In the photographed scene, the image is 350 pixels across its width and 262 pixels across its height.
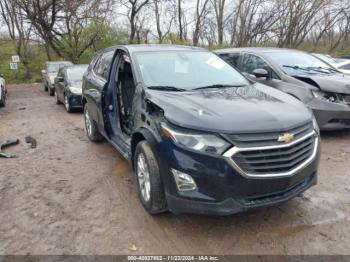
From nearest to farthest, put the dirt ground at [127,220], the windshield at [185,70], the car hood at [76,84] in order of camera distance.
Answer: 1. the dirt ground at [127,220]
2. the windshield at [185,70]
3. the car hood at [76,84]

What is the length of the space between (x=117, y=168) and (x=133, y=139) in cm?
145

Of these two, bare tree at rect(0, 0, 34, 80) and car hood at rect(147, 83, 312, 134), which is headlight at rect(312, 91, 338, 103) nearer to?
car hood at rect(147, 83, 312, 134)

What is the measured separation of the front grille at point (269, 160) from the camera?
110 inches

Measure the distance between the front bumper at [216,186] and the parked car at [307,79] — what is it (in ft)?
8.63

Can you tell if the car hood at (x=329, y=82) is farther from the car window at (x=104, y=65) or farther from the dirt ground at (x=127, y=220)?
the car window at (x=104, y=65)

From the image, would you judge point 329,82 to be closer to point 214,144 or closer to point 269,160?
point 269,160

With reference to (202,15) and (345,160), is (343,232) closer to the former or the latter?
(345,160)

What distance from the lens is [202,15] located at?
3253 cm

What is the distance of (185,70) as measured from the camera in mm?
4289

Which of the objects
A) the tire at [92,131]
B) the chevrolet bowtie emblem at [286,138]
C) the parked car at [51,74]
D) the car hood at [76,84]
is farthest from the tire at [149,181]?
the parked car at [51,74]

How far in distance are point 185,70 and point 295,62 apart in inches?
138

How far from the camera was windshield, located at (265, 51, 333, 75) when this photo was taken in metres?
6.63

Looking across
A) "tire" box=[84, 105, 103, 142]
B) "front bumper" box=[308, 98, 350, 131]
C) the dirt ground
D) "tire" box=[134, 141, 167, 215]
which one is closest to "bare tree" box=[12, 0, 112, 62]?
"tire" box=[84, 105, 103, 142]

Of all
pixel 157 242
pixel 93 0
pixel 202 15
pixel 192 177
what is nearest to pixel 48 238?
pixel 157 242
